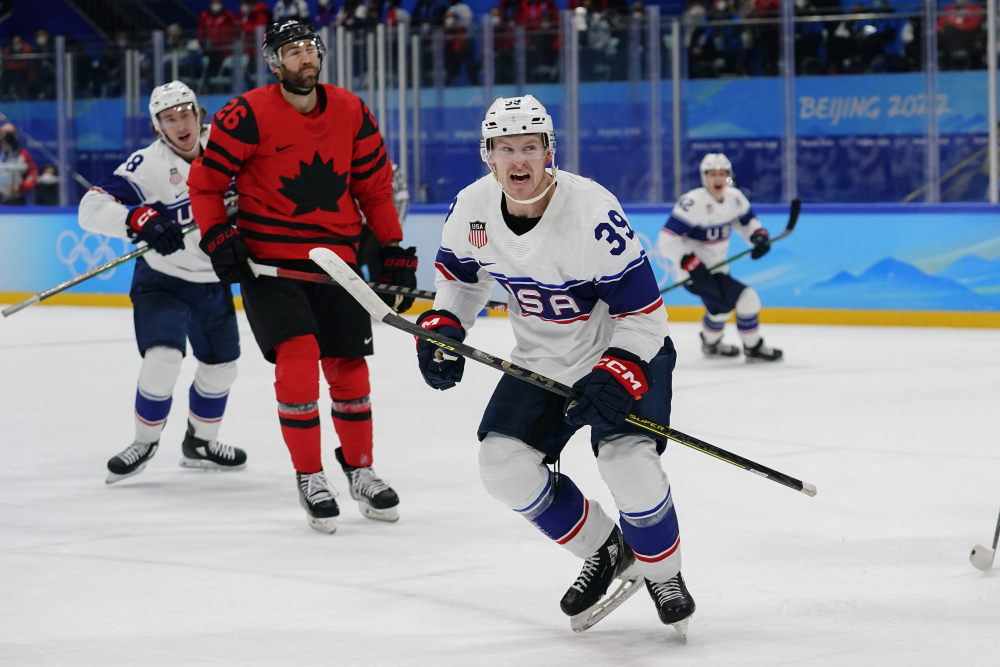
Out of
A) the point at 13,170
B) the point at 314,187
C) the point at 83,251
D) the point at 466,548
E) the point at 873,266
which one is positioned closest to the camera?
the point at 466,548

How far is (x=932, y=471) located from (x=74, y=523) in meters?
2.46

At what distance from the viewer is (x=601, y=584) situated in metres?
2.45

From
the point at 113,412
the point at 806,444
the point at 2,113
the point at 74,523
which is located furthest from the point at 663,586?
the point at 2,113

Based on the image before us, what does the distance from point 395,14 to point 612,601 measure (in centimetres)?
946

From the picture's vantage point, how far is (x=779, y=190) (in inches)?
325

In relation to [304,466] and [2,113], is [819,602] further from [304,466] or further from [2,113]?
[2,113]

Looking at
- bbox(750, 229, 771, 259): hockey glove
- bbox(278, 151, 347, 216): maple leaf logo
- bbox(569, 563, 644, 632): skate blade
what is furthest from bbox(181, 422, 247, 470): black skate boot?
bbox(750, 229, 771, 259): hockey glove

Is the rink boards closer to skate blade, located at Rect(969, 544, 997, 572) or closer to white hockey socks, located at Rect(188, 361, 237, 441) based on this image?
white hockey socks, located at Rect(188, 361, 237, 441)

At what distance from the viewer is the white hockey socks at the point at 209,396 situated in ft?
13.0

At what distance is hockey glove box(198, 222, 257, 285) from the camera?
10.5ft

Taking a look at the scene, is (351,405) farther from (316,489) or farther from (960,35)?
(960,35)

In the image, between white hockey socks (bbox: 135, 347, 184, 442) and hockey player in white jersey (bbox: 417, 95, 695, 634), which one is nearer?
hockey player in white jersey (bbox: 417, 95, 695, 634)

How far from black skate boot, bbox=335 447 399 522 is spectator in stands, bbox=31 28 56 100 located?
7.37 m

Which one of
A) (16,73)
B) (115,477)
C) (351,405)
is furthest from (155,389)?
(16,73)
